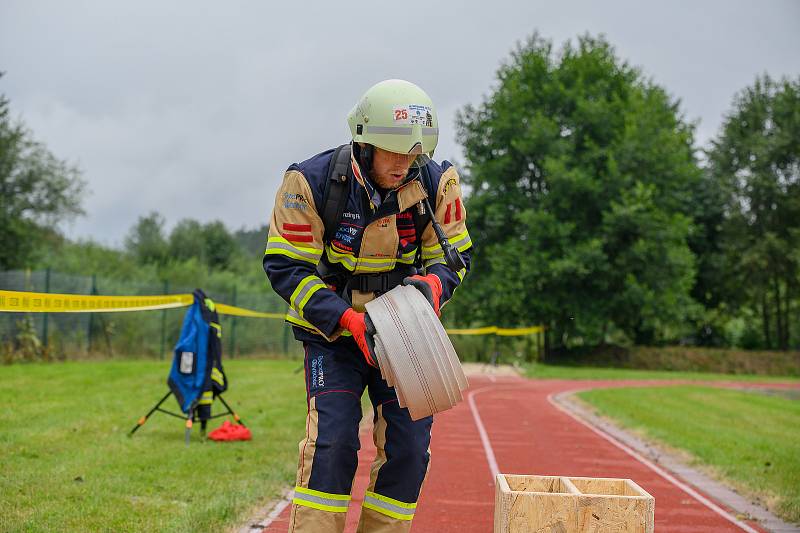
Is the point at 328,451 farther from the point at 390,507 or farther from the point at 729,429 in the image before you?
the point at 729,429

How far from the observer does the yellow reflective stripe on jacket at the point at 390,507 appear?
3.90 m

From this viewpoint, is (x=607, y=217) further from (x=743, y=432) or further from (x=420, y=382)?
(x=420, y=382)

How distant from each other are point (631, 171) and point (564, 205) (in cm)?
347

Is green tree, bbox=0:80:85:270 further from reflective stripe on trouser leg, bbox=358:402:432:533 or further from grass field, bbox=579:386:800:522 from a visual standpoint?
reflective stripe on trouser leg, bbox=358:402:432:533

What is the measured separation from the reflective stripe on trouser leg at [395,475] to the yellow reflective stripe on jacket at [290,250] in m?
0.77

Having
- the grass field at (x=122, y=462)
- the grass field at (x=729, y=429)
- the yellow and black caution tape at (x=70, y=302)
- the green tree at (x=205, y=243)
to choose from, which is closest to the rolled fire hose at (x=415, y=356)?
the grass field at (x=122, y=462)

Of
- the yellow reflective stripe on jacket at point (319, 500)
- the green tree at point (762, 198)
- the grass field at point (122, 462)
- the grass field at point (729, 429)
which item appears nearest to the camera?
the yellow reflective stripe on jacket at point (319, 500)

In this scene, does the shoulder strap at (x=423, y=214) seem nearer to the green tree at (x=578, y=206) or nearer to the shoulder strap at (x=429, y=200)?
the shoulder strap at (x=429, y=200)

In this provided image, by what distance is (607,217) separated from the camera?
120 ft

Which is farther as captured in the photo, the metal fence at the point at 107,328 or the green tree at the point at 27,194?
the green tree at the point at 27,194

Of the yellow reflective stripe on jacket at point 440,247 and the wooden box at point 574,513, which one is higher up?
the yellow reflective stripe on jacket at point 440,247

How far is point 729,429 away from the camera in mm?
13742

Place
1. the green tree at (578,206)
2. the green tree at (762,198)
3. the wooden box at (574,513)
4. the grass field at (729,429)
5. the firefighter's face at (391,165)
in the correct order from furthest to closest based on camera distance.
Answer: the green tree at (762,198), the green tree at (578,206), the grass field at (729,429), the firefighter's face at (391,165), the wooden box at (574,513)

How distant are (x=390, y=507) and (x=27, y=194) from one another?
30767mm
